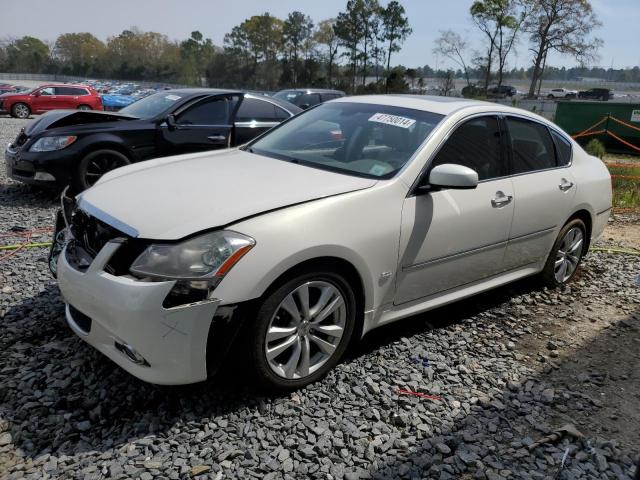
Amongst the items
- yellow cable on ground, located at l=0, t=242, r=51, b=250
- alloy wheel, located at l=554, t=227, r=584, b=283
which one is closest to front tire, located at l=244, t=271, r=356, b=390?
alloy wheel, located at l=554, t=227, r=584, b=283

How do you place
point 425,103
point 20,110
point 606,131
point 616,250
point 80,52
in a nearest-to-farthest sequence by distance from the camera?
point 425,103 → point 616,250 → point 606,131 → point 20,110 → point 80,52

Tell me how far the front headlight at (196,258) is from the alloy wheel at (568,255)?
3215mm

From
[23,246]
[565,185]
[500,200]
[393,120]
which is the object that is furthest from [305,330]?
[23,246]

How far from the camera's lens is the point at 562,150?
4.59 m

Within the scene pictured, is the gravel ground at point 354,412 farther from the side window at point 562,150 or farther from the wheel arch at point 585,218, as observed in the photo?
the side window at point 562,150

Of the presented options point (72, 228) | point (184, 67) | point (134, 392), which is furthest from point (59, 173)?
point (184, 67)

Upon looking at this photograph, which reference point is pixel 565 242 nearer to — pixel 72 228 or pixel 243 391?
pixel 243 391

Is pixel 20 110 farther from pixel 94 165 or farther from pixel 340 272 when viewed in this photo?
pixel 340 272

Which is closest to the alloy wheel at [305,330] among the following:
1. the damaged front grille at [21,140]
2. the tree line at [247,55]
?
the damaged front grille at [21,140]

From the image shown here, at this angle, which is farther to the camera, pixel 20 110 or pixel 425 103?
pixel 20 110

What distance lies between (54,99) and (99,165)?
64.4 feet

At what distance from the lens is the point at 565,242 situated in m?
4.70

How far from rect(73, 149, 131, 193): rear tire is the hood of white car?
343cm

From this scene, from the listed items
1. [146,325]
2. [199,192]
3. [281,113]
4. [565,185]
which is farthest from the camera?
[281,113]
